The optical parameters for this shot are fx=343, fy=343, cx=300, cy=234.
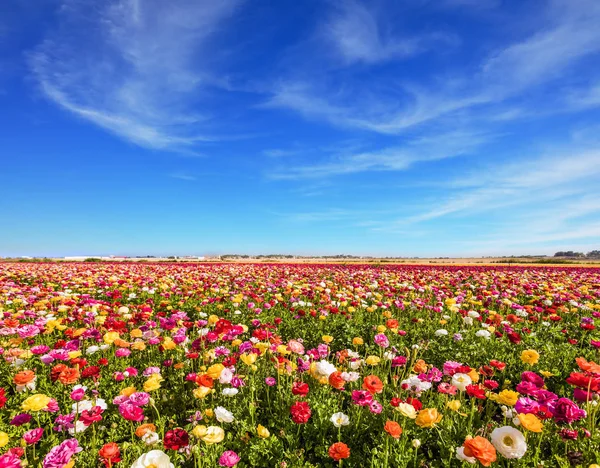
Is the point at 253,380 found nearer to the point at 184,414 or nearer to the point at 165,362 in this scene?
the point at 184,414

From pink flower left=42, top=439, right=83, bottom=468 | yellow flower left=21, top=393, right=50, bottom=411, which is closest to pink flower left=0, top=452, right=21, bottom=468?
pink flower left=42, top=439, right=83, bottom=468

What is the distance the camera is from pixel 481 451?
2.06 metres

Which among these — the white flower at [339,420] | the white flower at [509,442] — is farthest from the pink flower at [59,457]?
the white flower at [509,442]

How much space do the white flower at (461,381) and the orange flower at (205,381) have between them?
2.27 metres

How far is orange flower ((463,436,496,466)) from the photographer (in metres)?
2.04

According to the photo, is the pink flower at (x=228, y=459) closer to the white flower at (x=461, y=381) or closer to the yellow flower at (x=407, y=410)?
the yellow flower at (x=407, y=410)

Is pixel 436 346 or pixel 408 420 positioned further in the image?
pixel 436 346

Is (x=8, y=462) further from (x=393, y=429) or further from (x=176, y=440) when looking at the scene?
(x=393, y=429)

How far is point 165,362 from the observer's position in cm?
489

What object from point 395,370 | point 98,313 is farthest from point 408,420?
point 98,313

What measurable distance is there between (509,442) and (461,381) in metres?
0.97

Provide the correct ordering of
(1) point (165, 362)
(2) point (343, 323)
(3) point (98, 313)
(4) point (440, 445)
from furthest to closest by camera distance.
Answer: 1. (2) point (343, 323)
2. (3) point (98, 313)
3. (1) point (165, 362)
4. (4) point (440, 445)

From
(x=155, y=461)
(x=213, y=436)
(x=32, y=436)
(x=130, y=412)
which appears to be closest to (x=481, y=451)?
(x=213, y=436)

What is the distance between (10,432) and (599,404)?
570 cm
